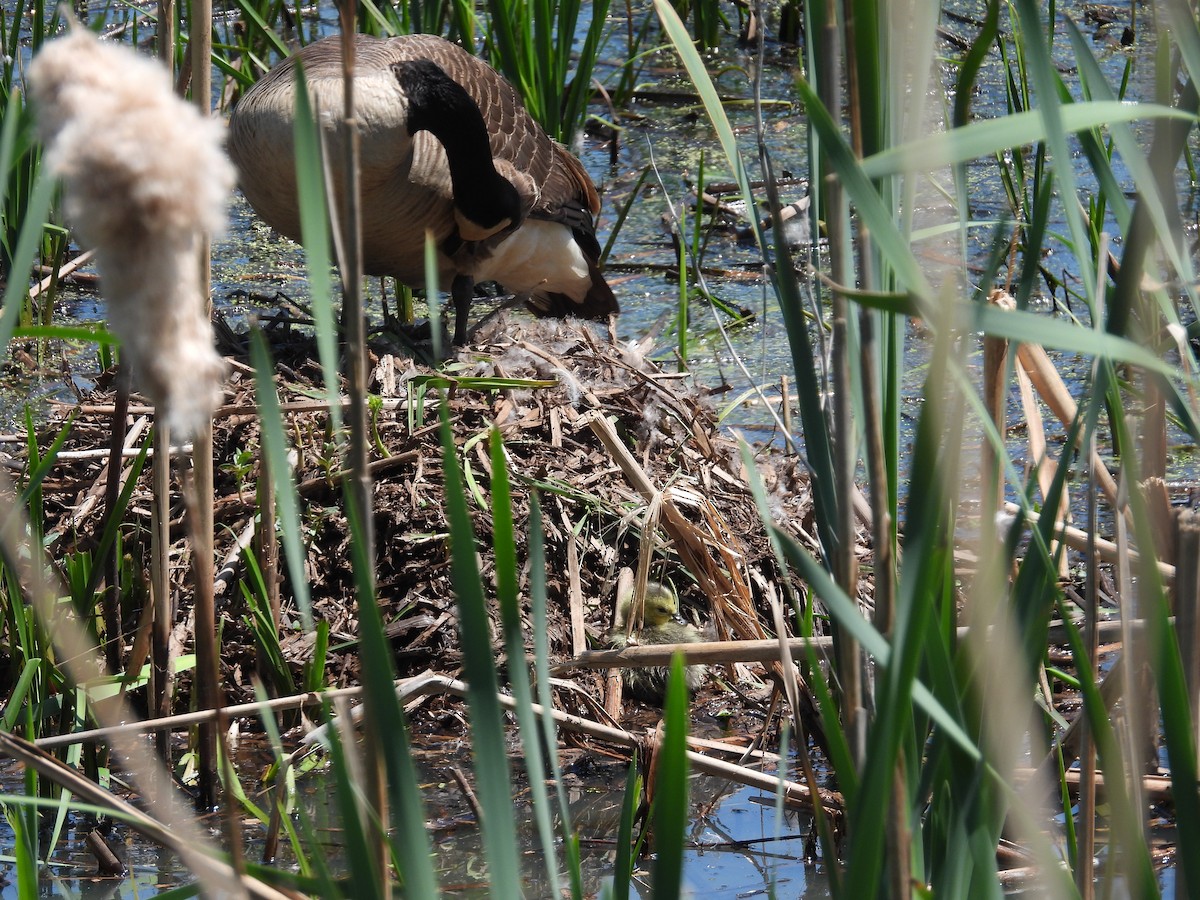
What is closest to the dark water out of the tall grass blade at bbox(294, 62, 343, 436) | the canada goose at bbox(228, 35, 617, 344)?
the tall grass blade at bbox(294, 62, 343, 436)

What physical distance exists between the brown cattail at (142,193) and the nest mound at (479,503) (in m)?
1.84

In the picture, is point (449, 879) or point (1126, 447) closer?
point (1126, 447)

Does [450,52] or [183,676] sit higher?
[450,52]

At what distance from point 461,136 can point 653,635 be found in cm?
170

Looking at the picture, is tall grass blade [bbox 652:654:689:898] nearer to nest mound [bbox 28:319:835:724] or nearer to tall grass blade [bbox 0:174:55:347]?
tall grass blade [bbox 0:174:55:347]

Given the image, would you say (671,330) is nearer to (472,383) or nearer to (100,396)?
(472,383)

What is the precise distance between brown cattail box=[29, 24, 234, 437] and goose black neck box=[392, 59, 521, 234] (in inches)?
124

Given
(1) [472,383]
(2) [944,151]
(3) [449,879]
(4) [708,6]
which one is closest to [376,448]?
(1) [472,383]

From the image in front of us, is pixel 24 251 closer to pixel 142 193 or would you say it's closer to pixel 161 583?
pixel 142 193

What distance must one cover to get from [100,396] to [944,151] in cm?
254

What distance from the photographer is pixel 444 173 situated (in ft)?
12.9

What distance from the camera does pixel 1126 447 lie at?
1.08 m

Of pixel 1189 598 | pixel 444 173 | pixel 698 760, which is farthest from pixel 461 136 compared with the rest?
pixel 1189 598

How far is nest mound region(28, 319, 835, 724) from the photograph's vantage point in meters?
2.59
